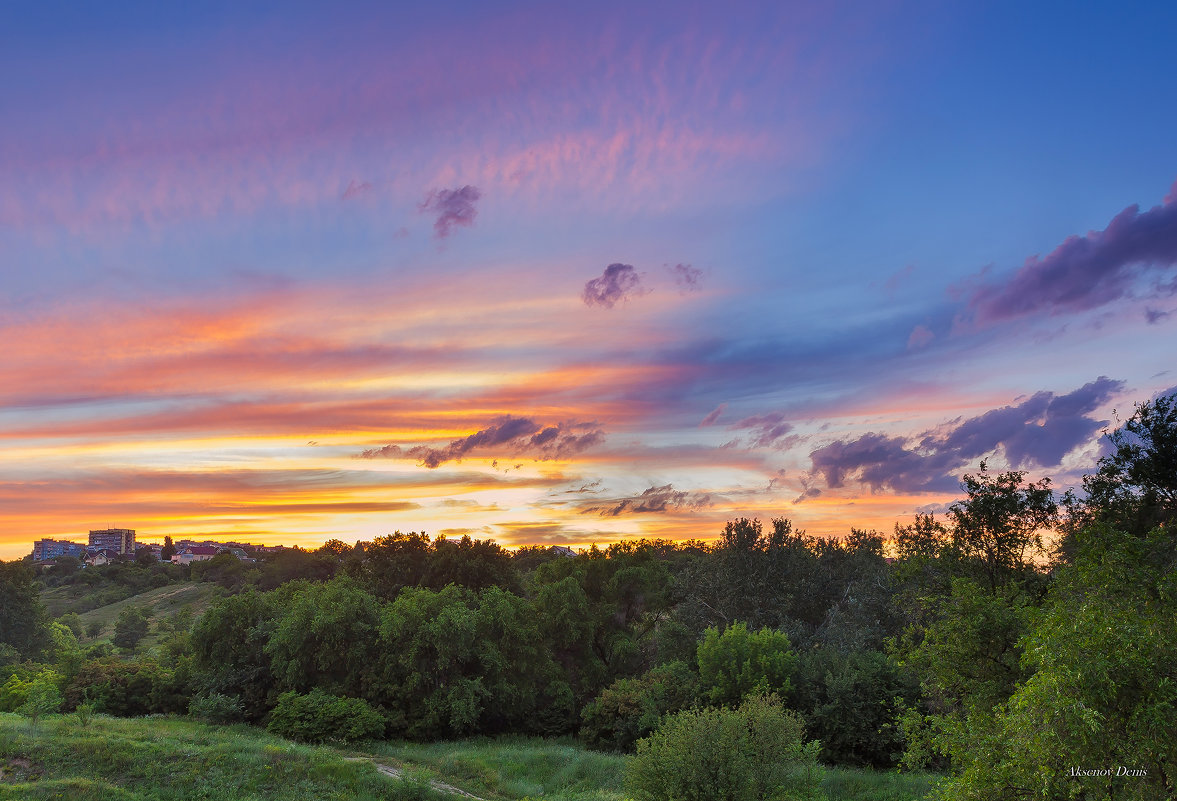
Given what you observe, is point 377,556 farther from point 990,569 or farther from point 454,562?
point 990,569

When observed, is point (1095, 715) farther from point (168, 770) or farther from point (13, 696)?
point (13, 696)

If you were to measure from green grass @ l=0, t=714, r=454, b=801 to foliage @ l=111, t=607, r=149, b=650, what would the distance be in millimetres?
46512

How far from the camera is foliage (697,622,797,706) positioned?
3881 cm

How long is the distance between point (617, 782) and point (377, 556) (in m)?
38.7

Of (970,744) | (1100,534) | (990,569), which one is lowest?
(970,744)

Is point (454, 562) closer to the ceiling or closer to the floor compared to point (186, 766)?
closer to the ceiling

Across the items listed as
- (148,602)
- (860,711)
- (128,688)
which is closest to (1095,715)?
(860,711)

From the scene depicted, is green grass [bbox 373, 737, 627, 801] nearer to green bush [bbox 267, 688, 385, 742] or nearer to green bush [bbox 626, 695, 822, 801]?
green bush [bbox 267, 688, 385, 742]

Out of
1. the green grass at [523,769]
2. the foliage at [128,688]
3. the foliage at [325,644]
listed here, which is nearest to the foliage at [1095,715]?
the green grass at [523,769]

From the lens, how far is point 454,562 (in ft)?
208

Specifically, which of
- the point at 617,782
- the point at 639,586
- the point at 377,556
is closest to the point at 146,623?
the point at 377,556

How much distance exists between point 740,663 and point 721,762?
19178 millimetres

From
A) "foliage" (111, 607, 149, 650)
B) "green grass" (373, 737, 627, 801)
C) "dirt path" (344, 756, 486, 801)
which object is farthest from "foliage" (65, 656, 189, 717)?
"foliage" (111, 607, 149, 650)

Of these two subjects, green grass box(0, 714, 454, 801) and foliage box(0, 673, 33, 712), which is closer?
green grass box(0, 714, 454, 801)
